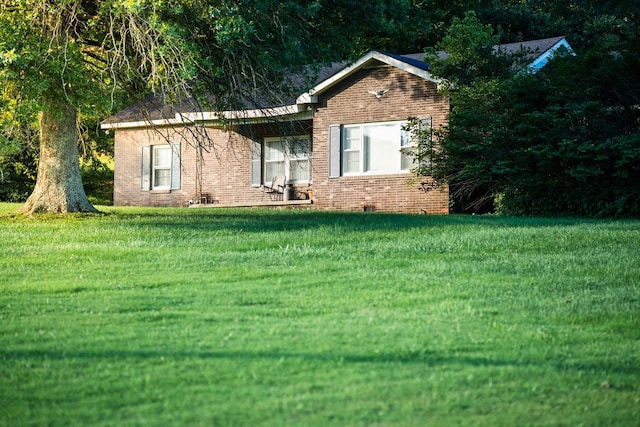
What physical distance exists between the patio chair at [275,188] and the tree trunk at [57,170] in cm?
881

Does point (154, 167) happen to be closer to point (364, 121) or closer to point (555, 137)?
point (364, 121)

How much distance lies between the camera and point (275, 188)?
29094 millimetres

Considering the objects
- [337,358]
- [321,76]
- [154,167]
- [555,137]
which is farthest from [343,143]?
[337,358]

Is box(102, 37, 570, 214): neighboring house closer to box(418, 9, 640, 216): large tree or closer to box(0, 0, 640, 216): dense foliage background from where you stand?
box(0, 0, 640, 216): dense foliage background

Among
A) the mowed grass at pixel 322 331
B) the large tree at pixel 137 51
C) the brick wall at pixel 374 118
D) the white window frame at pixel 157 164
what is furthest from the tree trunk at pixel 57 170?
the white window frame at pixel 157 164

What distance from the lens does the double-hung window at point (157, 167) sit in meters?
31.7

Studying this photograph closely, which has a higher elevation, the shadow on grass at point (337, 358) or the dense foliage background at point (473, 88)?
the dense foliage background at point (473, 88)

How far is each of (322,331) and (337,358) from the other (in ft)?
3.30

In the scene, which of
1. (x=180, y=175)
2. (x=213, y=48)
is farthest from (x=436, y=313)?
(x=180, y=175)

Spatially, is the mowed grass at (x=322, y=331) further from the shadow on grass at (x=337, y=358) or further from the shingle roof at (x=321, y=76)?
the shingle roof at (x=321, y=76)

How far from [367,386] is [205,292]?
13.5 feet

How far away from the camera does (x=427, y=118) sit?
24750 millimetres

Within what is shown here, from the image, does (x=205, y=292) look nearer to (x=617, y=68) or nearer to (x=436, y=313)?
(x=436, y=313)

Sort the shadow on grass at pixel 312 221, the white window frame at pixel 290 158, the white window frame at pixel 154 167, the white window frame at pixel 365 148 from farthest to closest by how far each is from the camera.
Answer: the white window frame at pixel 154 167, the white window frame at pixel 290 158, the white window frame at pixel 365 148, the shadow on grass at pixel 312 221
